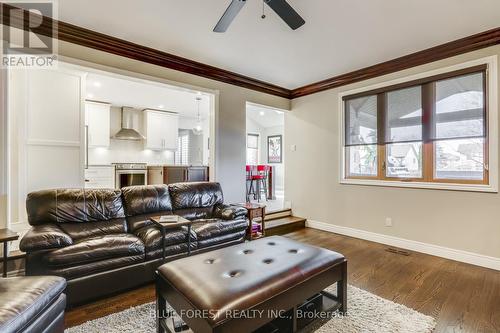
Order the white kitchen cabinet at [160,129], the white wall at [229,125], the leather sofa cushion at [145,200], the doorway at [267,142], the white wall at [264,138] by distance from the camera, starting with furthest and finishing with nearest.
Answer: the white wall at [264,138] < the doorway at [267,142] < the white kitchen cabinet at [160,129] < the white wall at [229,125] < the leather sofa cushion at [145,200]

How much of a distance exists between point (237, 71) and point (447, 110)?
3.13 metres

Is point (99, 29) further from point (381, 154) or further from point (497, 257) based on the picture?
point (497, 257)

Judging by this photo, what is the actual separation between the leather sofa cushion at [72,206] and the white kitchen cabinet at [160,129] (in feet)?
15.2

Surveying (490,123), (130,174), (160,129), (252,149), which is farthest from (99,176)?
(490,123)

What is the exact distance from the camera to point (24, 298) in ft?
4.34

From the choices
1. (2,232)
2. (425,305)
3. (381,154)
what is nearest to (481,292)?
(425,305)

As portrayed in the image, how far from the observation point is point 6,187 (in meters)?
2.84

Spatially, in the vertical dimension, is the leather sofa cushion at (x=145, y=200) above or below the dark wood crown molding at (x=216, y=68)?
below

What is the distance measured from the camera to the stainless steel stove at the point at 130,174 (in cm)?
648

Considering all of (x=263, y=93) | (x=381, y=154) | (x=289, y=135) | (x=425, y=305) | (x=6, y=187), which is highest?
(x=263, y=93)

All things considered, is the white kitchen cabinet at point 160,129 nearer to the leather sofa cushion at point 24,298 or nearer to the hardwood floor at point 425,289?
the hardwood floor at point 425,289

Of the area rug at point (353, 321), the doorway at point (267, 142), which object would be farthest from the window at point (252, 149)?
the area rug at point (353, 321)

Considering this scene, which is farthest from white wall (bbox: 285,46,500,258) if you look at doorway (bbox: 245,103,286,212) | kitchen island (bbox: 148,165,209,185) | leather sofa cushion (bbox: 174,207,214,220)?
doorway (bbox: 245,103,286,212)

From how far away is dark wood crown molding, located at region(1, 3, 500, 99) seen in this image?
2.90 meters
